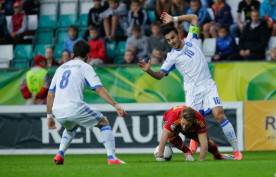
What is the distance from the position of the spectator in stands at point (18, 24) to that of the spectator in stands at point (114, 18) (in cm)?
237

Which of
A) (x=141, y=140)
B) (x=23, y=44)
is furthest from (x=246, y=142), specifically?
(x=23, y=44)

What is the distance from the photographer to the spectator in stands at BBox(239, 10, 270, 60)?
19.8 metres

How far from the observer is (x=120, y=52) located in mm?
21703

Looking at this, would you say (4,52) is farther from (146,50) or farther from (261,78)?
(261,78)

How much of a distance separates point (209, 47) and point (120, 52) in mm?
2315

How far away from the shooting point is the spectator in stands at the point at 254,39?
64.8ft

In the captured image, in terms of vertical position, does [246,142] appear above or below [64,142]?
below

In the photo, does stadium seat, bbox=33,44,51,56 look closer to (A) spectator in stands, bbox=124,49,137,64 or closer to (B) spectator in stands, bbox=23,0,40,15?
(B) spectator in stands, bbox=23,0,40,15

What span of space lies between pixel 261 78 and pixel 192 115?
5592 mm

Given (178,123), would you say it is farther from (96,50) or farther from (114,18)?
(114,18)

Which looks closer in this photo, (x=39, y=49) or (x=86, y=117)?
(x=86, y=117)

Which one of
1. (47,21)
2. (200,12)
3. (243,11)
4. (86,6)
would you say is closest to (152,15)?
(200,12)

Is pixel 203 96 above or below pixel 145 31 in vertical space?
Answer: below

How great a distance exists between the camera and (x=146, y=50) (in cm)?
2078
